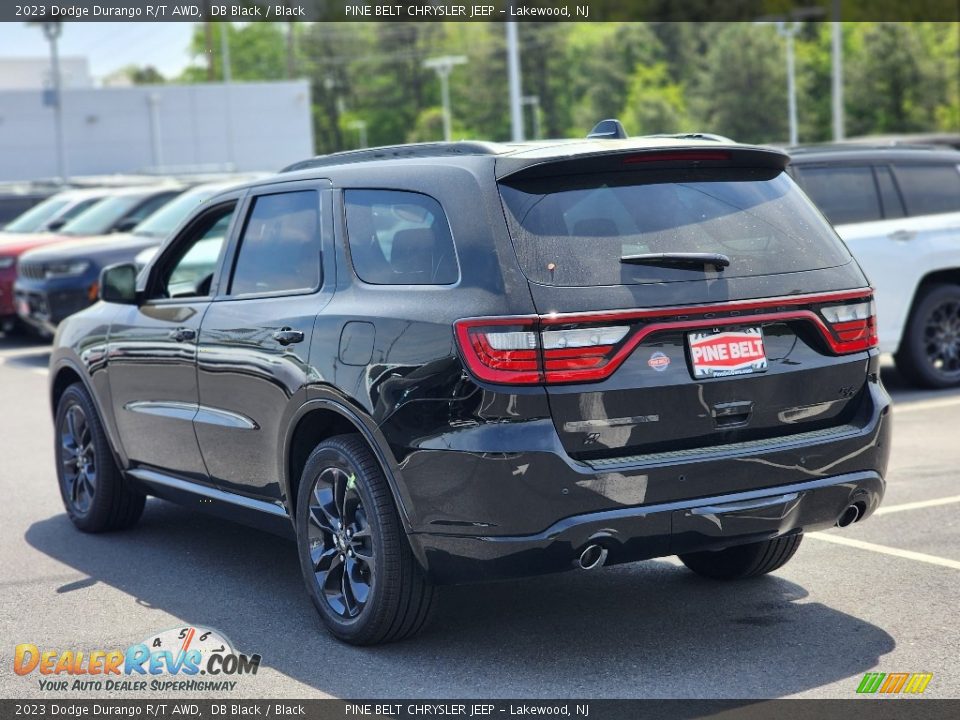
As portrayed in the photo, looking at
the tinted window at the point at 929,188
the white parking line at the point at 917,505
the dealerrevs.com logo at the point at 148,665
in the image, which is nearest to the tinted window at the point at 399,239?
the dealerrevs.com logo at the point at 148,665

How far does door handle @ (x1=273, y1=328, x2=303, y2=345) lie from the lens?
5355 millimetres

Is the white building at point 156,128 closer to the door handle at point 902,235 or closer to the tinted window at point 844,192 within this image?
the tinted window at point 844,192

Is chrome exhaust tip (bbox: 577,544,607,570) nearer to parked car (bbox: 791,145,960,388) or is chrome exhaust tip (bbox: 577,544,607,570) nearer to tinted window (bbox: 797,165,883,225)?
parked car (bbox: 791,145,960,388)

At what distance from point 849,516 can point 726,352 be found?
2.72 ft

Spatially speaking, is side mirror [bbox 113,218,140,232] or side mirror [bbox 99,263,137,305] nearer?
side mirror [bbox 99,263,137,305]

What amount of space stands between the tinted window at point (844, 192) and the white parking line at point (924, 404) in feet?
4.88

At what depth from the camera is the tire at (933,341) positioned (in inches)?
429

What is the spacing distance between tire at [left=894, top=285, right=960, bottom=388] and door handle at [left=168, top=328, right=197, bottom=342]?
21.6 feet

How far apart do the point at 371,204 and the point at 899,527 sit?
307 centimetres

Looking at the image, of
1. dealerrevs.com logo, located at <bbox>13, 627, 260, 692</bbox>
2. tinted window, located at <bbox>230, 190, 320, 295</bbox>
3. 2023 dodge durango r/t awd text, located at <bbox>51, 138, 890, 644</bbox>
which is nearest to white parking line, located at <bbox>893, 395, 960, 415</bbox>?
2023 dodge durango r/t awd text, located at <bbox>51, 138, 890, 644</bbox>

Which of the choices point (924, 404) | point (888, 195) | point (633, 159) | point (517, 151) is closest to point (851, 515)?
point (633, 159)

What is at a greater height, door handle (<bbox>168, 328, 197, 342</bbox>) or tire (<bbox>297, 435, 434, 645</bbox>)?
door handle (<bbox>168, 328, 197, 342</bbox>)

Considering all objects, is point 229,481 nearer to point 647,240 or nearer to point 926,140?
point 647,240

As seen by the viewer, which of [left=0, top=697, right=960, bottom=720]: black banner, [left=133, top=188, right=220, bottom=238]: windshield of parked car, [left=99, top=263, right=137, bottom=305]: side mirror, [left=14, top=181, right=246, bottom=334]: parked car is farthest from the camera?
[left=133, top=188, right=220, bottom=238]: windshield of parked car
